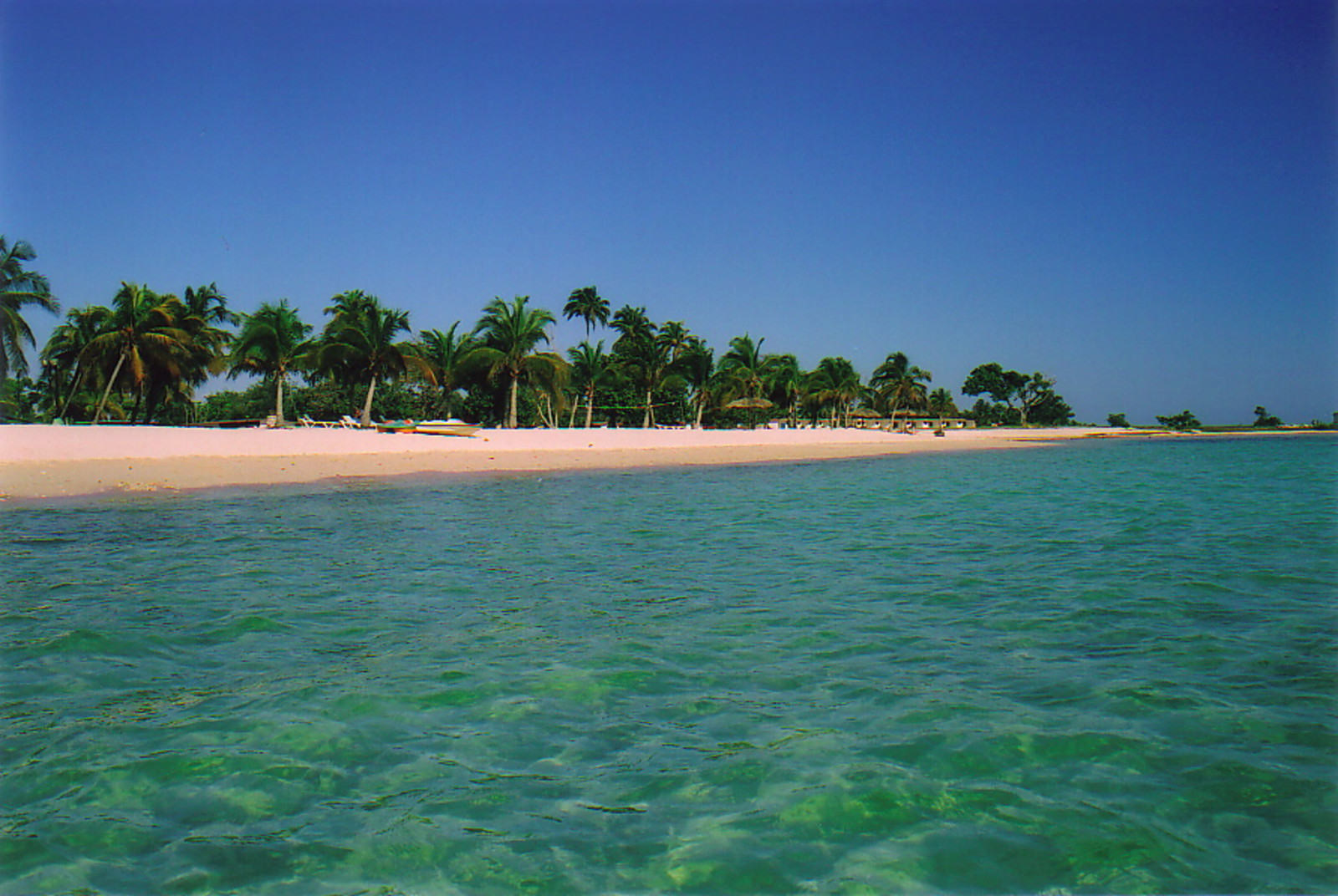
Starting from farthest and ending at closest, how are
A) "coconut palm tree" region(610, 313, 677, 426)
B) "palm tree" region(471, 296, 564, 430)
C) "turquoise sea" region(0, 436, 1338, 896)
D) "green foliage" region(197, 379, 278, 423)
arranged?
"green foliage" region(197, 379, 278, 423), "coconut palm tree" region(610, 313, 677, 426), "palm tree" region(471, 296, 564, 430), "turquoise sea" region(0, 436, 1338, 896)

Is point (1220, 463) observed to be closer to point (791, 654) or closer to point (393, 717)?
point (791, 654)

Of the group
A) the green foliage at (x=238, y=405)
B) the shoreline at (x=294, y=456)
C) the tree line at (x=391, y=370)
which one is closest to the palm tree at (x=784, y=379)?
the tree line at (x=391, y=370)

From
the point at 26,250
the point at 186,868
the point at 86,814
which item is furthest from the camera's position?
the point at 26,250

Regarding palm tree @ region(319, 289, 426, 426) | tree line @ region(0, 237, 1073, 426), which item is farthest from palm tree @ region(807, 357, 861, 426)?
palm tree @ region(319, 289, 426, 426)

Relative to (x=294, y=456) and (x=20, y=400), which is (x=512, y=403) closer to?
(x=294, y=456)

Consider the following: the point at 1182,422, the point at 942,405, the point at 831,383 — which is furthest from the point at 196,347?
the point at 1182,422

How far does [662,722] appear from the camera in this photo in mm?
3979

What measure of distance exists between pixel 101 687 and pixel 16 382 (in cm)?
6105

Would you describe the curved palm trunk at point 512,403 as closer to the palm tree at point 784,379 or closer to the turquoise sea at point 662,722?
the palm tree at point 784,379

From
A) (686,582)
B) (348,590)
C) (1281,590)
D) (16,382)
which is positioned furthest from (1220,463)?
(16,382)

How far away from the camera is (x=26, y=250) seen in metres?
32.2

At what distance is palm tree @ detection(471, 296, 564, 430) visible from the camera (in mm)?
42094

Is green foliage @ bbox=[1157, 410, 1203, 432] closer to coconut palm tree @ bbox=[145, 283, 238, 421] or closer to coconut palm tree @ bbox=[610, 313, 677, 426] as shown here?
coconut palm tree @ bbox=[610, 313, 677, 426]

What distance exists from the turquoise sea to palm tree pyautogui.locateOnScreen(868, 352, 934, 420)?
244 ft
